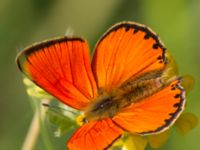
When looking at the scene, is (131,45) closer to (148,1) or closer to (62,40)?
(62,40)

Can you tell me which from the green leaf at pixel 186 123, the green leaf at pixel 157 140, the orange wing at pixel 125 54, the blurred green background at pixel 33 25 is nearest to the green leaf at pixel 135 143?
the green leaf at pixel 157 140

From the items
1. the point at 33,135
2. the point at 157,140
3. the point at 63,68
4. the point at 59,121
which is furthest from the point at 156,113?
the point at 33,135

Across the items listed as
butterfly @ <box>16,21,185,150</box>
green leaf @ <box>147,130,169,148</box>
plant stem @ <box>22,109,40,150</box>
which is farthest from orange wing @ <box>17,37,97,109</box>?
green leaf @ <box>147,130,169,148</box>

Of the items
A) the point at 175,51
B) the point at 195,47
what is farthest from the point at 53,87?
the point at 195,47

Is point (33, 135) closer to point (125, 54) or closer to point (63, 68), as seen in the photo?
point (63, 68)

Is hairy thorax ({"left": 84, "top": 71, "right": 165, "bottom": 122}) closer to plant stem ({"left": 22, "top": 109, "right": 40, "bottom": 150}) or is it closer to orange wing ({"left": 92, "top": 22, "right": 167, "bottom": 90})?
orange wing ({"left": 92, "top": 22, "right": 167, "bottom": 90})

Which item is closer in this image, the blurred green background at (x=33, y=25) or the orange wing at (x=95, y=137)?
the orange wing at (x=95, y=137)

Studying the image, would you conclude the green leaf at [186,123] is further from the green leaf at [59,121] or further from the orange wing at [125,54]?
the green leaf at [59,121]
